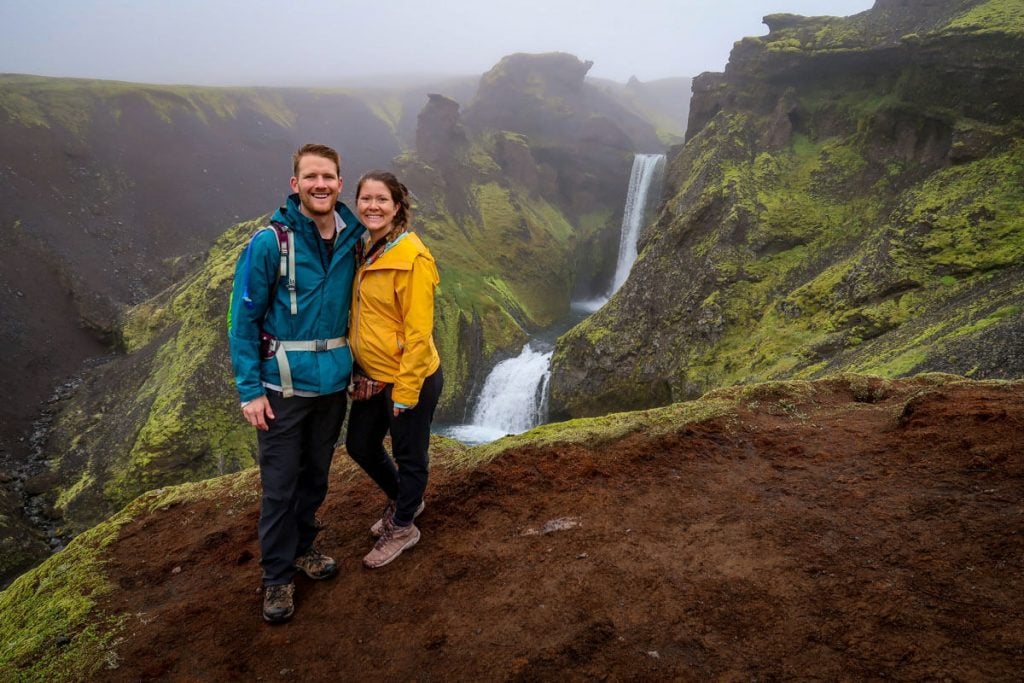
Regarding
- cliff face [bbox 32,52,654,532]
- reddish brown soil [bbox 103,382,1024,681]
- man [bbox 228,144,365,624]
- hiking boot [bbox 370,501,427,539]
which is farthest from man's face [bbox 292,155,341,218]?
cliff face [bbox 32,52,654,532]

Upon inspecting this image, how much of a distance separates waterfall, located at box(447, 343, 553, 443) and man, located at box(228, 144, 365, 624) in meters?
21.4

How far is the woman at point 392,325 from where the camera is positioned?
159 inches

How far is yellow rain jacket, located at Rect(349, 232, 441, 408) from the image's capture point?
402 cm

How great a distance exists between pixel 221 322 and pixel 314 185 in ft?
72.6

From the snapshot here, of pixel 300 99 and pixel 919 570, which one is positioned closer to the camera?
pixel 919 570

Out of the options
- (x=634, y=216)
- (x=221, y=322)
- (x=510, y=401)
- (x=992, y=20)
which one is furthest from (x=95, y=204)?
(x=992, y=20)

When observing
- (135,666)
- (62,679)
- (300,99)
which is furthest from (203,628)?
(300,99)

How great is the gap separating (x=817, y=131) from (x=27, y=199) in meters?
54.6

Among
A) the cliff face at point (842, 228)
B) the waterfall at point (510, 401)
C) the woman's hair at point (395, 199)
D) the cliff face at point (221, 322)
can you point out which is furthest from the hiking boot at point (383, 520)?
the waterfall at point (510, 401)

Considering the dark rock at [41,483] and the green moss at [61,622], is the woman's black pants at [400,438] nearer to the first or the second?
the green moss at [61,622]

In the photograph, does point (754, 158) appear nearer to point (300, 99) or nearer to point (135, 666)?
point (135, 666)

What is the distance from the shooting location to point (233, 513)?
5875 millimetres

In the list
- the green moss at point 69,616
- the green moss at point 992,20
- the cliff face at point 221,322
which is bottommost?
the cliff face at point 221,322

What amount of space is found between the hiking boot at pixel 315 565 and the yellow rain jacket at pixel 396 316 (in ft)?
5.29
